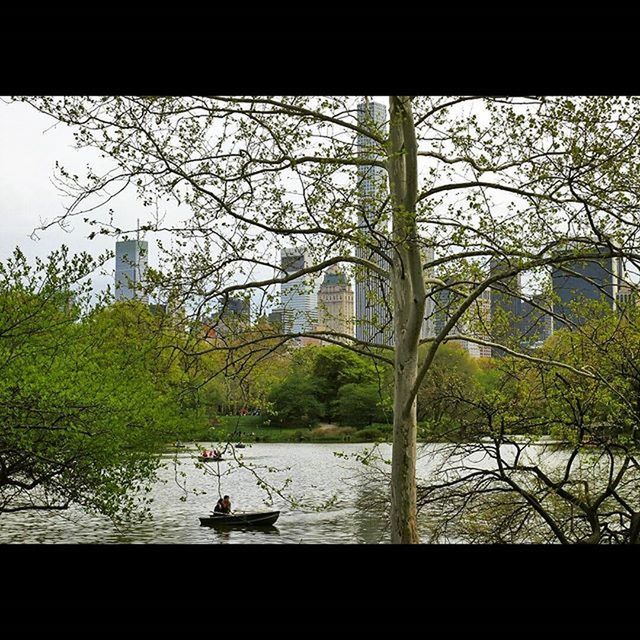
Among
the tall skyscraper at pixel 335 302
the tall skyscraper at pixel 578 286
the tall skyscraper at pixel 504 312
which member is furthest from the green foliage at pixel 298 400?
the tall skyscraper at pixel 578 286

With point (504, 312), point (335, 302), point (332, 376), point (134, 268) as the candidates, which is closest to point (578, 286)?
point (504, 312)

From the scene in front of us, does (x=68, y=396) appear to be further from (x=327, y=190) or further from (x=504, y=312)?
(x=504, y=312)

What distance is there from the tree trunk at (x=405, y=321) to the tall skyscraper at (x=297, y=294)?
0.77 m

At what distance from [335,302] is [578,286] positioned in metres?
2.37

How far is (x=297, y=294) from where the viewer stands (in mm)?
7359

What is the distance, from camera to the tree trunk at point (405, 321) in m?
6.68

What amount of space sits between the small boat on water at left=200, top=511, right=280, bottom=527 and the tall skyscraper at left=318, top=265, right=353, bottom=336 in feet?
18.9

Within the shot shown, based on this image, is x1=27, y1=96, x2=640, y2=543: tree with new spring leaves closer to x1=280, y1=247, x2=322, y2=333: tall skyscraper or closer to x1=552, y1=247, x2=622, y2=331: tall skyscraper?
x1=280, y1=247, x2=322, y2=333: tall skyscraper

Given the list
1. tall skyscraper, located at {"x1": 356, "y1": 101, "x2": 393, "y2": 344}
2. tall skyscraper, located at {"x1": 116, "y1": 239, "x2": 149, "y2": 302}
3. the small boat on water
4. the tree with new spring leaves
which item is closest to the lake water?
the small boat on water

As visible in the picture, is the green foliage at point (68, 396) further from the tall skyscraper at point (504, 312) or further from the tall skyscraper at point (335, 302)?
the tall skyscraper at point (504, 312)
